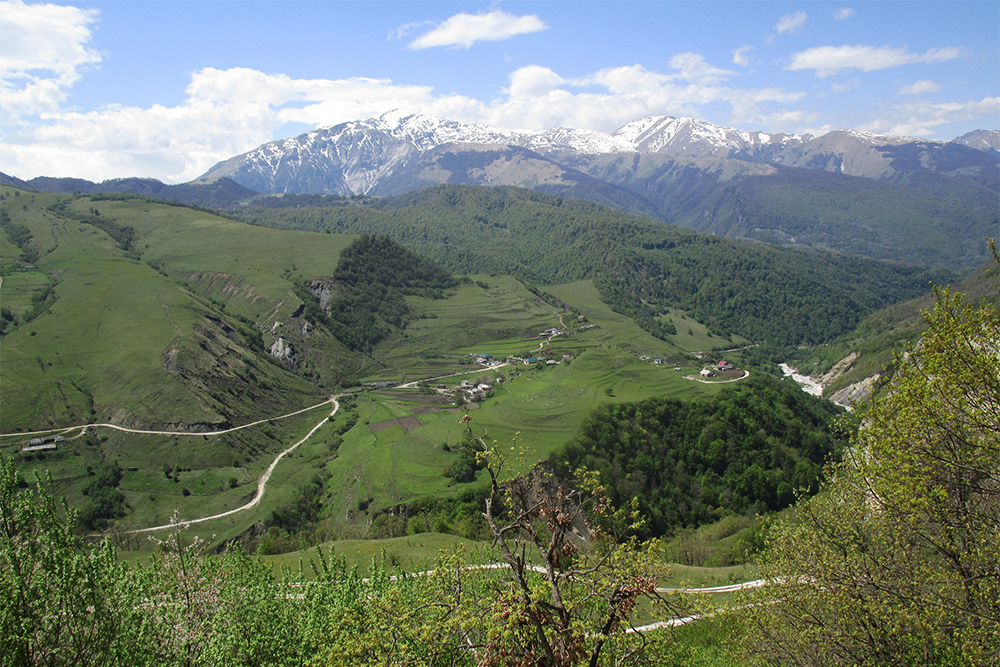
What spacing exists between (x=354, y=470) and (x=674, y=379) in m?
59.6

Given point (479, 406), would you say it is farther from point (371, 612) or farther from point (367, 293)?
point (371, 612)

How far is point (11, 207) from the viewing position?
196m

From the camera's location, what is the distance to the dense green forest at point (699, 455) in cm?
7406

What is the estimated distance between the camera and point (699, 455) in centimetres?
8038

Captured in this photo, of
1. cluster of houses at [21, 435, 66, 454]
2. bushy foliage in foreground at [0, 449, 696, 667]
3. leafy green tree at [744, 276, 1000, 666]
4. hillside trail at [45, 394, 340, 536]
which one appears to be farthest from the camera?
cluster of houses at [21, 435, 66, 454]

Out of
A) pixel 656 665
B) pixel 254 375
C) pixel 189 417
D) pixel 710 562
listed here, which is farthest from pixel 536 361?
pixel 656 665

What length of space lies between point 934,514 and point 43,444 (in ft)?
351

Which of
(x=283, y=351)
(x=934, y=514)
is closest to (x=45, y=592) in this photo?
(x=934, y=514)

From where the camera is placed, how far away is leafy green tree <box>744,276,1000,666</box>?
13.2m

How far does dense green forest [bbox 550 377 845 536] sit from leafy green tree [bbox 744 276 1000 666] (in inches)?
2088

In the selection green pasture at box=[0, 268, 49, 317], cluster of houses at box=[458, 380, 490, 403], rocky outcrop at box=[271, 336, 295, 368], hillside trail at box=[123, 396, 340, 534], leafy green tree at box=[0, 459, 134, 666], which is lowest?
hillside trail at box=[123, 396, 340, 534]

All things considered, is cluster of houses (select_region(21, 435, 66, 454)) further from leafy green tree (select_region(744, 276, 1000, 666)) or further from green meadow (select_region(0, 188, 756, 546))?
leafy green tree (select_region(744, 276, 1000, 666))

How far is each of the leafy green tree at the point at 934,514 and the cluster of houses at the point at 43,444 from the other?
102170 mm

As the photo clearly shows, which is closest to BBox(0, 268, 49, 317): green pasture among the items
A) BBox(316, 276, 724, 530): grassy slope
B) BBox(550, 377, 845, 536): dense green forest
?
BBox(316, 276, 724, 530): grassy slope
